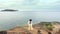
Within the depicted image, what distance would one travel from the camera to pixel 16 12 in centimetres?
266

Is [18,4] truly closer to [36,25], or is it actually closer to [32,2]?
[32,2]

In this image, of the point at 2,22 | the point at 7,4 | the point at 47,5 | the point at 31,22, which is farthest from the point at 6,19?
the point at 47,5

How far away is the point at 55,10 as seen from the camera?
8.95ft

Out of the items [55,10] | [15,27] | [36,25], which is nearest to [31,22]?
[36,25]

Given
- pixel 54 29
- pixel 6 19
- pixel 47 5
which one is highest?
pixel 47 5

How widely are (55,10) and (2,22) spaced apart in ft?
3.37

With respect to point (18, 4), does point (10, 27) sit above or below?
below

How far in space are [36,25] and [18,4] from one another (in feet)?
1.73

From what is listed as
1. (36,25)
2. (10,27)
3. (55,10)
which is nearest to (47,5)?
(55,10)

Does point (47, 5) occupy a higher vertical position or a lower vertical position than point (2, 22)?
higher

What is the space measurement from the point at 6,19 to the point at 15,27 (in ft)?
0.75

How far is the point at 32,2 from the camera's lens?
106 inches

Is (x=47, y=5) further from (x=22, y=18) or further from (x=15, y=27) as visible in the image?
(x=15, y=27)

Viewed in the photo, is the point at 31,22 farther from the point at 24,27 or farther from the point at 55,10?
the point at 55,10
